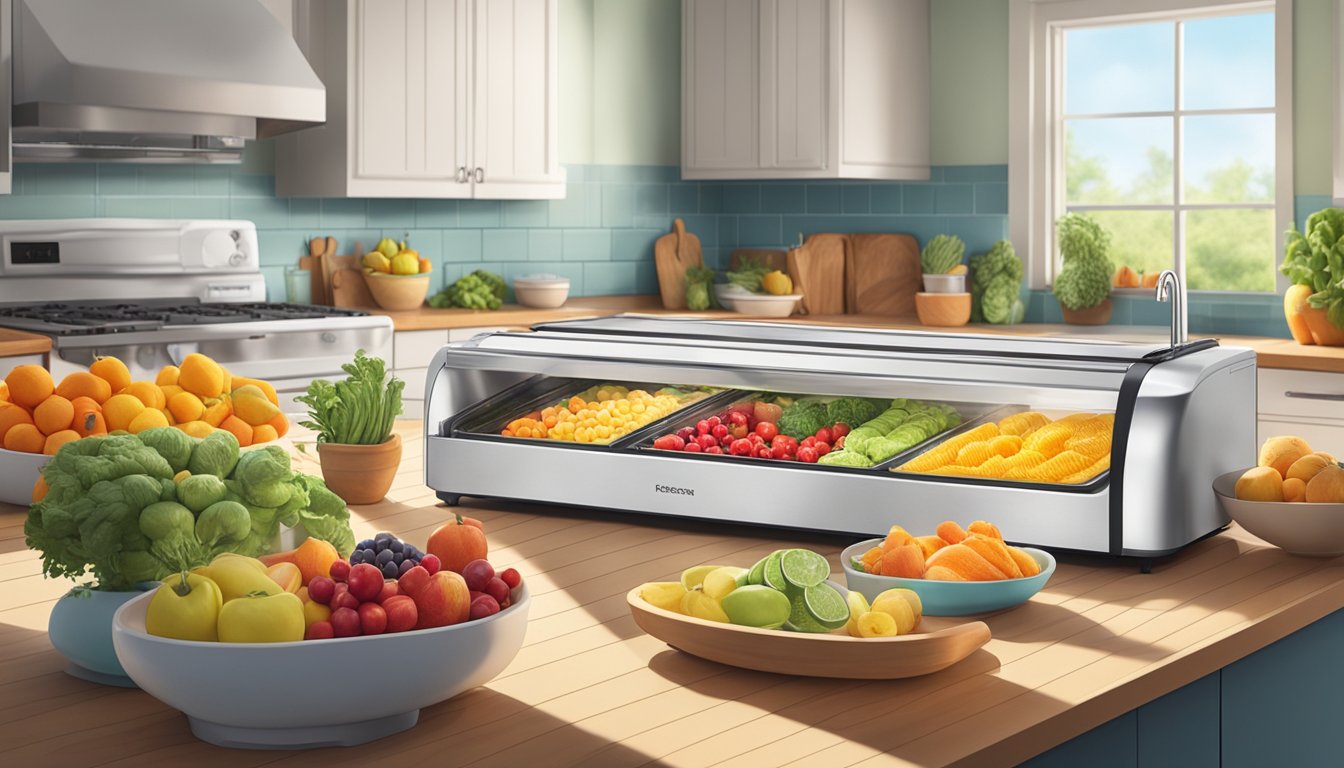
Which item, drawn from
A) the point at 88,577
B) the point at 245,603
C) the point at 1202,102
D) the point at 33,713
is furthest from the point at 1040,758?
the point at 1202,102

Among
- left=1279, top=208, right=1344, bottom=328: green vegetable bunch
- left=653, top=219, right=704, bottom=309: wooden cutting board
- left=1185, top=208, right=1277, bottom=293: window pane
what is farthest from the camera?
left=1185, top=208, right=1277, bottom=293: window pane

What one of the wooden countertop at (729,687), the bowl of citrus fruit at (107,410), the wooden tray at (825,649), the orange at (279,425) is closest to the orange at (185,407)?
the bowl of citrus fruit at (107,410)

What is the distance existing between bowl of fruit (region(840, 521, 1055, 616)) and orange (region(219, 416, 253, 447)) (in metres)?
1.01

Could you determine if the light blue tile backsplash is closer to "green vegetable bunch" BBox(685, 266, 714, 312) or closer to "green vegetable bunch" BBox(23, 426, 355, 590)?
"green vegetable bunch" BBox(685, 266, 714, 312)

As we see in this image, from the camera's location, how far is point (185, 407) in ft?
7.30

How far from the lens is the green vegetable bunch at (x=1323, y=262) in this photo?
178 inches

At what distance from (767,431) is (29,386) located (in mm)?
1111

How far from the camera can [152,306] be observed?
492 cm

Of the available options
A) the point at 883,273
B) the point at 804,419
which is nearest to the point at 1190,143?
the point at 883,273

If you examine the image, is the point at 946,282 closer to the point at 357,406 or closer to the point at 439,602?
the point at 357,406

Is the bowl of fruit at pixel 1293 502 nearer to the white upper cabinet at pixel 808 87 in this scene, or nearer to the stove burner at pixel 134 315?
the stove burner at pixel 134 315

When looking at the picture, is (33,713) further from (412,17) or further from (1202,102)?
(1202,102)

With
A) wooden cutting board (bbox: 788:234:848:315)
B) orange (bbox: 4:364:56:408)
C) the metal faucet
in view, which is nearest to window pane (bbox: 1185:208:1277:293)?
wooden cutting board (bbox: 788:234:848:315)

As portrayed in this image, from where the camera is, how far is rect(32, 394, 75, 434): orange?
2160 millimetres
